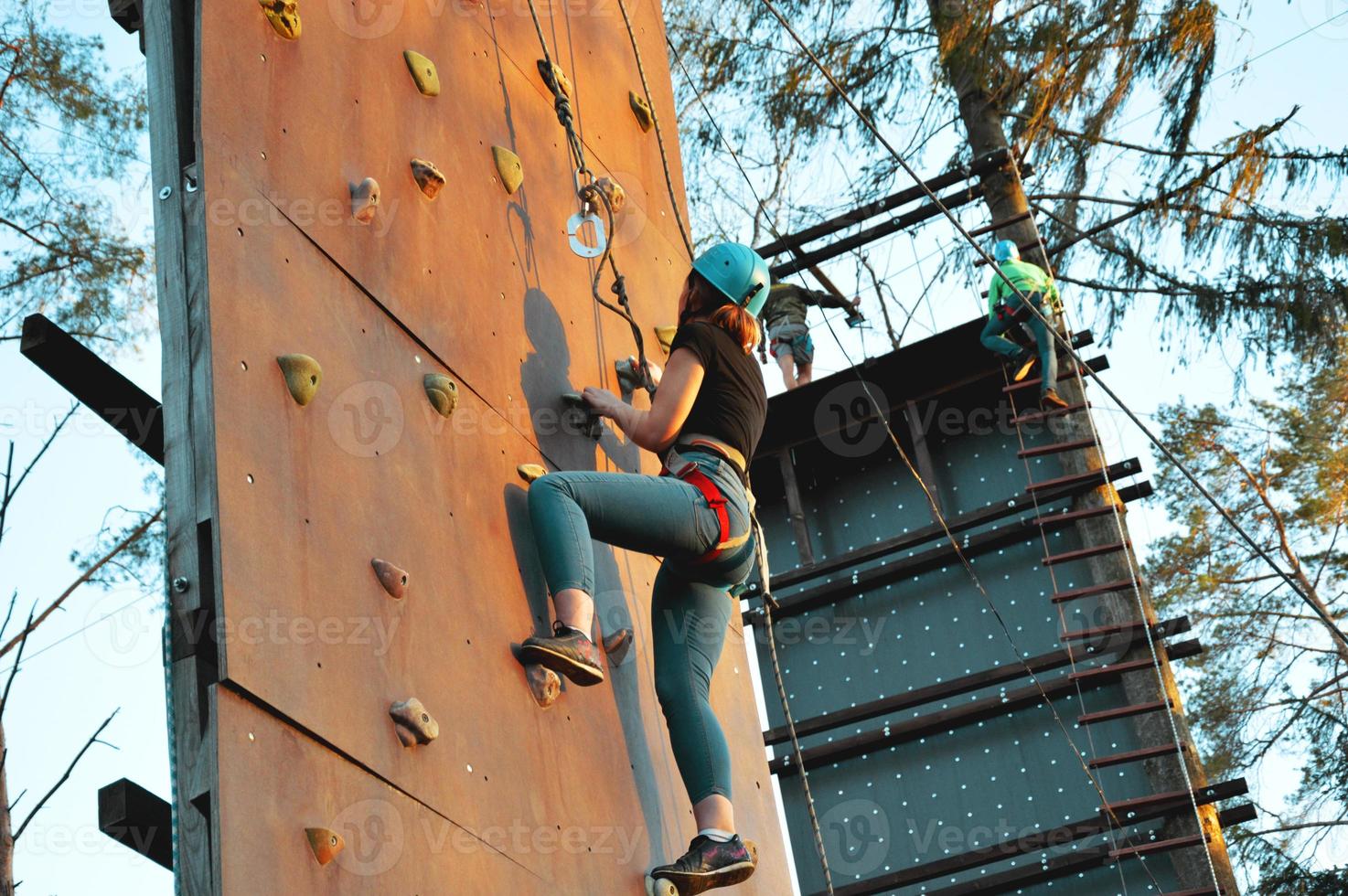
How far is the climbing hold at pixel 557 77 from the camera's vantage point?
4297 mm

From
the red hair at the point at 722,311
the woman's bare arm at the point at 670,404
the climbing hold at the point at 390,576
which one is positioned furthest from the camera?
the red hair at the point at 722,311

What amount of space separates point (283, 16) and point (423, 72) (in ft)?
1.80

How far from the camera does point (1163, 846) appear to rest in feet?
23.2

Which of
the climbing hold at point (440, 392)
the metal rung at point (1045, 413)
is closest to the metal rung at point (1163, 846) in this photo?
the metal rung at point (1045, 413)

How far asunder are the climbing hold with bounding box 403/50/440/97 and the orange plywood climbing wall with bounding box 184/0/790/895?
2 cm

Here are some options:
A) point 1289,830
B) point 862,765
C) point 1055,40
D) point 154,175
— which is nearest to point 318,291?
point 154,175

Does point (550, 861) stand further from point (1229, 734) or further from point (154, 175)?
point (1229, 734)

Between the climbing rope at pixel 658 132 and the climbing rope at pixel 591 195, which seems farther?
the climbing rope at pixel 658 132

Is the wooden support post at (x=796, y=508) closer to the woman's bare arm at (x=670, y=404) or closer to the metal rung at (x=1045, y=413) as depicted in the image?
the metal rung at (x=1045, y=413)

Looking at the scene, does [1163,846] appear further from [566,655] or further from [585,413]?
[566,655]

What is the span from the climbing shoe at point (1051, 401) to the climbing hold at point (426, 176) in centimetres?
550

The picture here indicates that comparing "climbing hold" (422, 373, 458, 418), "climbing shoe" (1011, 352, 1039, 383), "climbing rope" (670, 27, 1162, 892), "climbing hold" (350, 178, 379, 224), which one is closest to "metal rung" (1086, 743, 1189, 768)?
"climbing rope" (670, 27, 1162, 892)

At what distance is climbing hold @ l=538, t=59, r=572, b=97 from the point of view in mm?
4297

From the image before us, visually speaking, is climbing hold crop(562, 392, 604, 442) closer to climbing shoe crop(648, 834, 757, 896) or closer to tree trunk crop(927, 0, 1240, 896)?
climbing shoe crop(648, 834, 757, 896)
